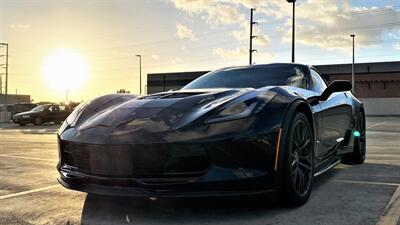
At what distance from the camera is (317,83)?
5.72m

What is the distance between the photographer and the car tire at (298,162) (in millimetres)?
3949

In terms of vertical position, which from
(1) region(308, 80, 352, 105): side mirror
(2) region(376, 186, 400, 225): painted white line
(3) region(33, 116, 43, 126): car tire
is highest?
(1) region(308, 80, 352, 105): side mirror

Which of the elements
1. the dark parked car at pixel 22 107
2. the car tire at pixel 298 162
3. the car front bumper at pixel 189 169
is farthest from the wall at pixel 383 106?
the car front bumper at pixel 189 169

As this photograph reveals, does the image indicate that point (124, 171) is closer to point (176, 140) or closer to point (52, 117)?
point (176, 140)

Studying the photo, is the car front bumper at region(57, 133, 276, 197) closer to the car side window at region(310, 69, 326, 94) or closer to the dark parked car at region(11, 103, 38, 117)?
the car side window at region(310, 69, 326, 94)

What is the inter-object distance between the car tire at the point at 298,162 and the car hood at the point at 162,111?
56 centimetres

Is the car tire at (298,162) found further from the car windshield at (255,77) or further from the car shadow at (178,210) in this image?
the car windshield at (255,77)

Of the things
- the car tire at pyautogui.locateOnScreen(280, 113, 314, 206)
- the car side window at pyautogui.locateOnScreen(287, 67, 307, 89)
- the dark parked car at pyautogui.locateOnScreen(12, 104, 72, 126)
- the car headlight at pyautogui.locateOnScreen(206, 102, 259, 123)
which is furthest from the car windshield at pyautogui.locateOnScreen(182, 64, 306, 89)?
the dark parked car at pyautogui.locateOnScreen(12, 104, 72, 126)

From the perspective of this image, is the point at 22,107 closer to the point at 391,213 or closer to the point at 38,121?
the point at 38,121

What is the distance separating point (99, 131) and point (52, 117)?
92.8 ft

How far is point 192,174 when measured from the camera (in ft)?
11.9

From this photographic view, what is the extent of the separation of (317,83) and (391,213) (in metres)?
2.12

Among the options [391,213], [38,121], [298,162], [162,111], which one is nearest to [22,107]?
[38,121]

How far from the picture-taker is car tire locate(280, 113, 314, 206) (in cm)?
395
